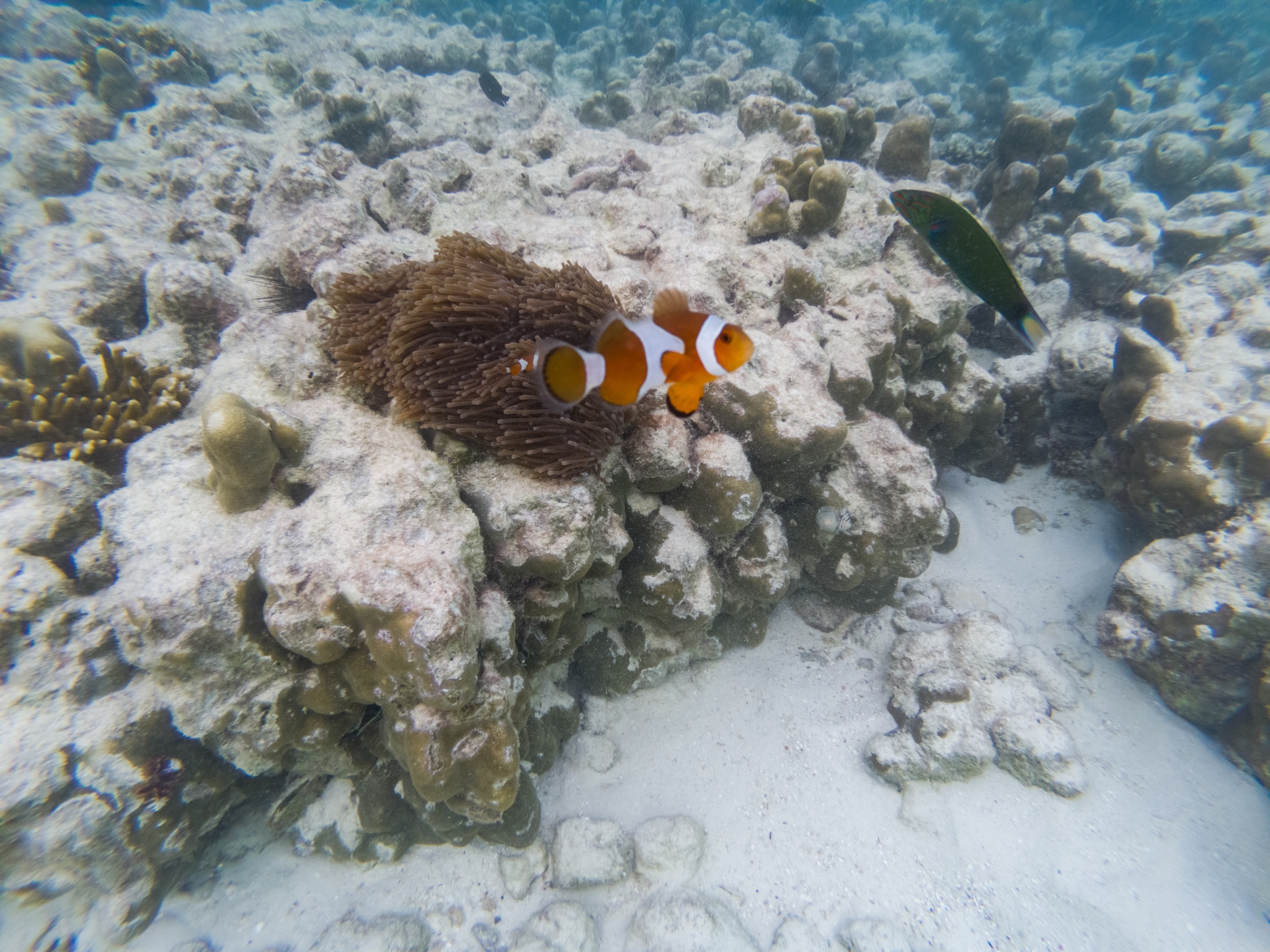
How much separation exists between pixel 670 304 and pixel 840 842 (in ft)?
12.9

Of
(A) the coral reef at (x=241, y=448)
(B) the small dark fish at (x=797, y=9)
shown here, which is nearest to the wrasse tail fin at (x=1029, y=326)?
(A) the coral reef at (x=241, y=448)

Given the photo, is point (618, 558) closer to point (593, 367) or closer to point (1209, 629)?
point (593, 367)

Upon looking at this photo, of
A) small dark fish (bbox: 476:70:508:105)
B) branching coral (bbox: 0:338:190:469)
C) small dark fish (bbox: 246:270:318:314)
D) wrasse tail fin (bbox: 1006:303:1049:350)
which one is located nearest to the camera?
wrasse tail fin (bbox: 1006:303:1049:350)

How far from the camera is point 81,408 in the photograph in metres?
3.28

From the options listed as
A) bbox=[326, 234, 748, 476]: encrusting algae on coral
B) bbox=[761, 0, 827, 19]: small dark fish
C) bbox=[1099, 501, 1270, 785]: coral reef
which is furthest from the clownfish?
bbox=[761, 0, 827, 19]: small dark fish

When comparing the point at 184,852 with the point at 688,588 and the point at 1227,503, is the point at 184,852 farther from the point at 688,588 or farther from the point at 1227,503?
the point at 1227,503

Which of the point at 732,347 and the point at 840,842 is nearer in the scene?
the point at 732,347

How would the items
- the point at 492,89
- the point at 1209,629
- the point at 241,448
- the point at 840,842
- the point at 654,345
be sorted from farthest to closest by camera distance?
the point at 492,89 → the point at 1209,629 → the point at 840,842 → the point at 241,448 → the point at 654,345

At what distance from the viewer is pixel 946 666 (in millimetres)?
4172

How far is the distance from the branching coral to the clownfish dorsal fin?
11.7 ft

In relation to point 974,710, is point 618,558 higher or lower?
higher

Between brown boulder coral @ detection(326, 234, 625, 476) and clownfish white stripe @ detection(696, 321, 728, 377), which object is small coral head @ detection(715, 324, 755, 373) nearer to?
clownfish white stripe @ detection(696, 321, 728, 377)

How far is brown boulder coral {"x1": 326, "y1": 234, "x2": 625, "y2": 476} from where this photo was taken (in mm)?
2465

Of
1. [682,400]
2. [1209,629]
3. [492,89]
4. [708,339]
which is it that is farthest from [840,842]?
[492,89]
